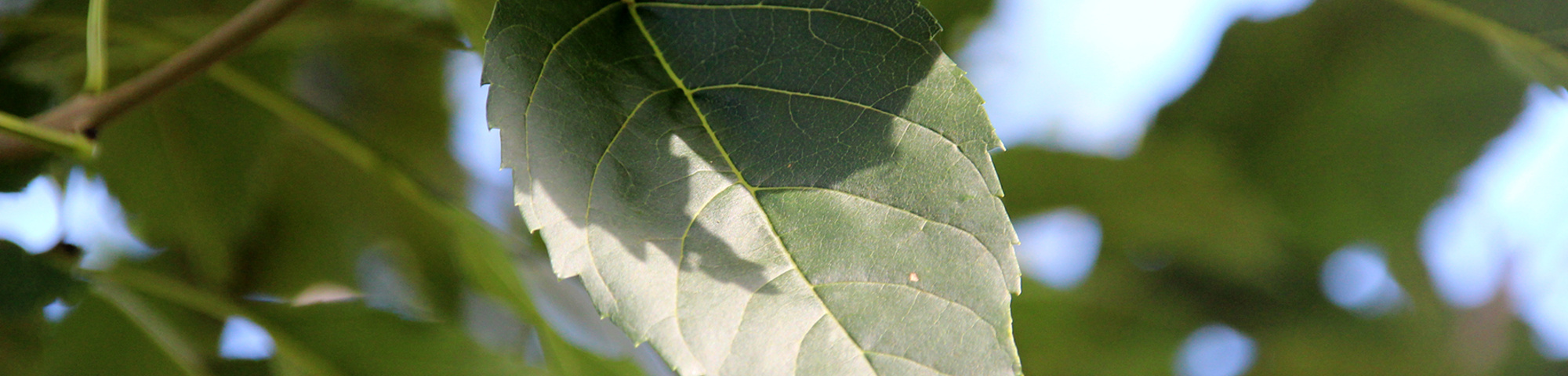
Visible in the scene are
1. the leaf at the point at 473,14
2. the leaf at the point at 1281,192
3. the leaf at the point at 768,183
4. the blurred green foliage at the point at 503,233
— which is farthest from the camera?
the leaf at the point at 1281,192

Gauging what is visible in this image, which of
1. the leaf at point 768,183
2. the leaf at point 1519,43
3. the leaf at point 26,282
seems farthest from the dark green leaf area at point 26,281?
the leaf at point 1519,43

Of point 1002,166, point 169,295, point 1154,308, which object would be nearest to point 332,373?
point 169,295

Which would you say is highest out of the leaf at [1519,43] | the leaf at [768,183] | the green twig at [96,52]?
the green twig at [96,52]

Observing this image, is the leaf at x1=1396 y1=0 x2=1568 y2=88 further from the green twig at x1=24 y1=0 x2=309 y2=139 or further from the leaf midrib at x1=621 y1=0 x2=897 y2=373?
the green twig at x1=24 y1=0 x2=309 y2=139

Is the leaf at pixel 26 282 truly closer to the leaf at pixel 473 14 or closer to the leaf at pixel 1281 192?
the leaf at pixel 473 14

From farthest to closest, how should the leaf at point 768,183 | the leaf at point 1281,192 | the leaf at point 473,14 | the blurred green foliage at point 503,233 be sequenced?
the leaf at point 1281,192
the blurred green foliage at point 503,233
the leaf at point 473,14
the leaf at point 768,183

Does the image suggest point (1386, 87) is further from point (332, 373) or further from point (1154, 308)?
point (332, 373)

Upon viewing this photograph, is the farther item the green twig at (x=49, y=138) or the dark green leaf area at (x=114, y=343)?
the dark green leaf area at (x=114, y=343)
